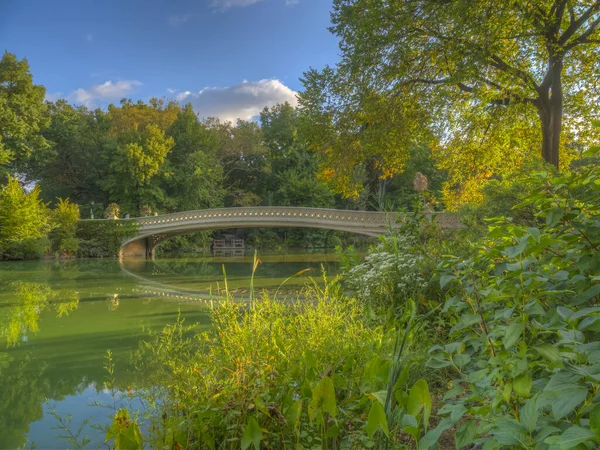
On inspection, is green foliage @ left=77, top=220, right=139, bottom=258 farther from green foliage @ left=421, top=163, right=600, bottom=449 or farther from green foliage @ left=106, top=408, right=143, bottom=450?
green foliage @ left=421, top=163, right=600, bottom=449

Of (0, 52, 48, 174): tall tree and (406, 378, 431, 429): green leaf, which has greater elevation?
(0, 52, 48, 174): tall tree

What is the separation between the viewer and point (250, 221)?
18.7 meters

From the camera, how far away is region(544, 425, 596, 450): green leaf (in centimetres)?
62

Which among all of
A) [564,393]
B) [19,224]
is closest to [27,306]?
[564,393]

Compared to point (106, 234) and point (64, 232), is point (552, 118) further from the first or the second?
point (106, 234)

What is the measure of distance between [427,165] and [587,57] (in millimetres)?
18277

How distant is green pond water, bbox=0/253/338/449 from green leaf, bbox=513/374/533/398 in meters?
2.00

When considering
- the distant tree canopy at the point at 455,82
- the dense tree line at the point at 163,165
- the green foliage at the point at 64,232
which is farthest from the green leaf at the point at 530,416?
the green foliage at the point at 64,232

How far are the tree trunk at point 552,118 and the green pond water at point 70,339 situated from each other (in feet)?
17.3

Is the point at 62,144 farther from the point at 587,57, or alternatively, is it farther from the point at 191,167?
the point at 587,57

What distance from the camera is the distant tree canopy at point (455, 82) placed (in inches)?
249

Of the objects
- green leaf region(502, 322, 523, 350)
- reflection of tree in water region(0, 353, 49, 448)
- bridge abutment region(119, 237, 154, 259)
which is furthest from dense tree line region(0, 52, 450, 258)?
green leaf region(502, 322, 523, 350)

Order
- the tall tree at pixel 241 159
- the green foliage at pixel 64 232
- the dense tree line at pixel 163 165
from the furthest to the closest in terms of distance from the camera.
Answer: the tall tree at pixel 241 159 < the dense tree line at pixel 163 165 < the green foliage at pixel 64 232

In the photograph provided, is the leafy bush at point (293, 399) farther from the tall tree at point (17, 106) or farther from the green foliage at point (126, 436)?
the tall tree at point (17, 106)
